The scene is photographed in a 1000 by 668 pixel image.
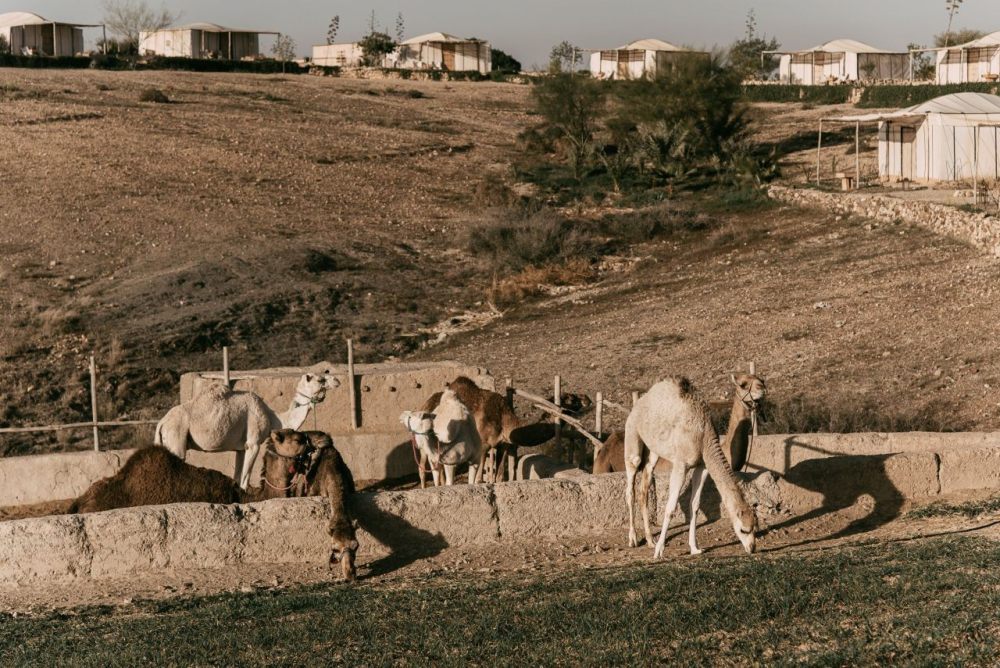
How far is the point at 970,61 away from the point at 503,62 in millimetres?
27761

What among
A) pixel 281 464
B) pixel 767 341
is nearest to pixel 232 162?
pixel 767 341

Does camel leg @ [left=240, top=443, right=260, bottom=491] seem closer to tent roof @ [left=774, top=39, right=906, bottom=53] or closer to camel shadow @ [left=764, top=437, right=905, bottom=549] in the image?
camel shadow @ [left=764, top=437, right=905, bottom=549]

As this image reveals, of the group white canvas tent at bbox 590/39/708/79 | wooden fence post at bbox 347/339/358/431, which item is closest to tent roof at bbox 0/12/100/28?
white canvas tent at bbox 590/39/708/79

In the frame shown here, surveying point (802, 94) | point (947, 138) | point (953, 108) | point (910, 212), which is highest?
point (802, 94)

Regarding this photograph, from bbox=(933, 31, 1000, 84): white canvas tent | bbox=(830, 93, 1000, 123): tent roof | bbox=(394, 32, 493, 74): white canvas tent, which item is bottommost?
bbox=(830, 93, 1000, 123): tent roof

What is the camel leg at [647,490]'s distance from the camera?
36.2 feet

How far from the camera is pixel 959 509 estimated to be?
37.6ft

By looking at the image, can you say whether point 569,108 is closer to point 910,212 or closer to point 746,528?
point 910,212

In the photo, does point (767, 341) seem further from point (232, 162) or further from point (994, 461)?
point (232, 162)

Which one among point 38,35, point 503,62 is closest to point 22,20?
point 38,35

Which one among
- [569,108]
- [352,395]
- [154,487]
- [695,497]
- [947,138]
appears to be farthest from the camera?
[569,108]

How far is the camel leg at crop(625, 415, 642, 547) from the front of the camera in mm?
11070

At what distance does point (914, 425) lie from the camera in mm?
18094

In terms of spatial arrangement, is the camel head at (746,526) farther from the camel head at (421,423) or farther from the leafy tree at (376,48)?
the leafy tree at (376,48)
